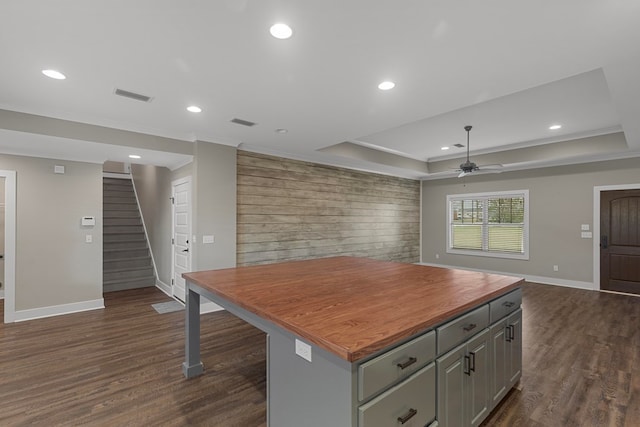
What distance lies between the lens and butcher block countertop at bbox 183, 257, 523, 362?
1266 millimetres

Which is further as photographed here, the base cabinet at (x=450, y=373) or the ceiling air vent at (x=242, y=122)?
the ceiling air vent at (x=242, y=122)

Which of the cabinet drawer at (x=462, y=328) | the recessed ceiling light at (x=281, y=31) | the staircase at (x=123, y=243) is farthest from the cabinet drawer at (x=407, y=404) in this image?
the staircase at (x=123, y=243)

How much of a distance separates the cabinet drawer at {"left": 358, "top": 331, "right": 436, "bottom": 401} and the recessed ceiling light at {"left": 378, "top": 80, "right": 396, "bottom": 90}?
2.13 metres

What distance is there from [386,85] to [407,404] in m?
2.48

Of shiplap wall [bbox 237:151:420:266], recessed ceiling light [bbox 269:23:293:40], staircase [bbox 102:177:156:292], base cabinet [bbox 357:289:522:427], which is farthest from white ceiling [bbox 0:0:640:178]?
staircase [bbox 102:177:156:292]

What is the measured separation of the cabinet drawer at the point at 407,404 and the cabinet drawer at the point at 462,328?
0.48ft

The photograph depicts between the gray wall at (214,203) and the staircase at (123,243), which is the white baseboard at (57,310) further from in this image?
Result: the gray wall at (214,203)

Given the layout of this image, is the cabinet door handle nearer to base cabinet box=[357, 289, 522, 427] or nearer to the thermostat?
base cabinet box=[357, 289, 522, 427]

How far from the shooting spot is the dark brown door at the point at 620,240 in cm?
527

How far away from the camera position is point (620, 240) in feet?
17.8

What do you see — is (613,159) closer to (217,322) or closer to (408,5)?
(408,5)

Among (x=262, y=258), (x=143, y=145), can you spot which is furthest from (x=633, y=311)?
(x=143, y=145)

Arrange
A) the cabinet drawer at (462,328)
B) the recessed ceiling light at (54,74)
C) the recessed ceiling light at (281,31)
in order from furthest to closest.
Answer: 1. the recessed ceiling light at (54,74)
2. the recessed ceiling light at (281,31)
3. the cabinet drawer at (462,328)

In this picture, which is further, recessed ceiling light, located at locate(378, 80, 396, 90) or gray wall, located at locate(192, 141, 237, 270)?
gray wall, located at locate(192, 141, 237, 270)
